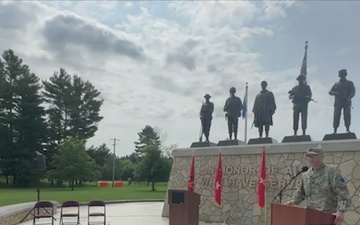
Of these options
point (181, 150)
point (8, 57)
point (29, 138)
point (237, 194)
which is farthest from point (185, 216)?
point (8, 57)

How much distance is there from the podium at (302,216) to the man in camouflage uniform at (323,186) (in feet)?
0.65

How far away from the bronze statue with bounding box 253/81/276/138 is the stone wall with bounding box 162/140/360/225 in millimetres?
892

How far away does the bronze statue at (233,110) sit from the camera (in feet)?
42.4

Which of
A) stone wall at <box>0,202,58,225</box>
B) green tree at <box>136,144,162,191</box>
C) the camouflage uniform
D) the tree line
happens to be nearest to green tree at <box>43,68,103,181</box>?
the tree line

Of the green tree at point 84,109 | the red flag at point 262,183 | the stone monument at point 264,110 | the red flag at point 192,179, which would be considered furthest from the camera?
the green tree at point 84,109

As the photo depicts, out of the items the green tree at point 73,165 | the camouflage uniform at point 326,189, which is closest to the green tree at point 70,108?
the green tree at point 73,165

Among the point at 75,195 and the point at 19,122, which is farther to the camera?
the point at 19,122

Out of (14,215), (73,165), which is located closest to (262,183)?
(14,215)

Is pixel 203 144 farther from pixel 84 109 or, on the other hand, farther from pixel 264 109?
pixel 84 109

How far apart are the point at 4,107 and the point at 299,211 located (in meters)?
42.2

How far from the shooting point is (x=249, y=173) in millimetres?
11227

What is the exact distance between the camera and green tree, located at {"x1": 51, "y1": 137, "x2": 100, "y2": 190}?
36.0 m

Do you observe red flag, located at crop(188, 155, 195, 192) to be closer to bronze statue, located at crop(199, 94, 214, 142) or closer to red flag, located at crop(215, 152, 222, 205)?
red flag, located at crop(215, 152, 222, 205)

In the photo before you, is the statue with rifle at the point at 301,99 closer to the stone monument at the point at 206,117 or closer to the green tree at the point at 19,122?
the stone monument at the point at 206,117
